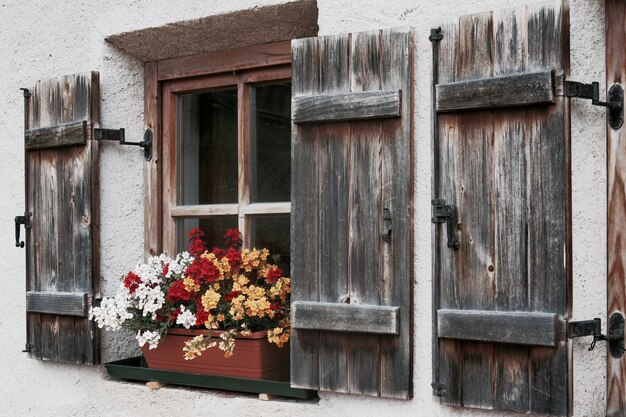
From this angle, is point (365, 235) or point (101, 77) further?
point (101, 77)

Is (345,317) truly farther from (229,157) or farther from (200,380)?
(229,157)

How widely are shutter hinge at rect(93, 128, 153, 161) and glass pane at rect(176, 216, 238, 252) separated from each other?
316mm

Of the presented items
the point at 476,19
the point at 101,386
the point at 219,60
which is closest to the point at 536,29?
the point at 476,19

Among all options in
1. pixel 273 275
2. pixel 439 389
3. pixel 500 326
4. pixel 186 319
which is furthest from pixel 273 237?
pixel 500 326

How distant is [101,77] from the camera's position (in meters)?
3.41

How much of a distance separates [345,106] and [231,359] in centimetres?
100

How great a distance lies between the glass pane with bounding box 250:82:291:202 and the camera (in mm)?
3305

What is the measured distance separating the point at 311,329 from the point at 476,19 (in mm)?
1071

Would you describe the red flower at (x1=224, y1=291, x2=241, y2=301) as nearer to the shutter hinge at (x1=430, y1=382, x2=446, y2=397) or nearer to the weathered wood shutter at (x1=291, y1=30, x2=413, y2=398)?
the weathered wood shutter at (x1=291, y1=30, x2=413, y2=398)

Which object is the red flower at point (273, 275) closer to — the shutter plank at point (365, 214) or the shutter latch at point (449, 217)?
the shutter plank at point (365, 214)

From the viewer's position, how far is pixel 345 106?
2.62 meters

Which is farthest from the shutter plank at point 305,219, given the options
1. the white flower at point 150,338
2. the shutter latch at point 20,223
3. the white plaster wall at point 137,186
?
the shutter latch at point 20,223

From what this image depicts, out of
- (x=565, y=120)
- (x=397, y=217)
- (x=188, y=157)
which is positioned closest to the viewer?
(x=565, y=120)

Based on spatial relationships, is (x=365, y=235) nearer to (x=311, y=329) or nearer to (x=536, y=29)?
(x=311, y=329)
